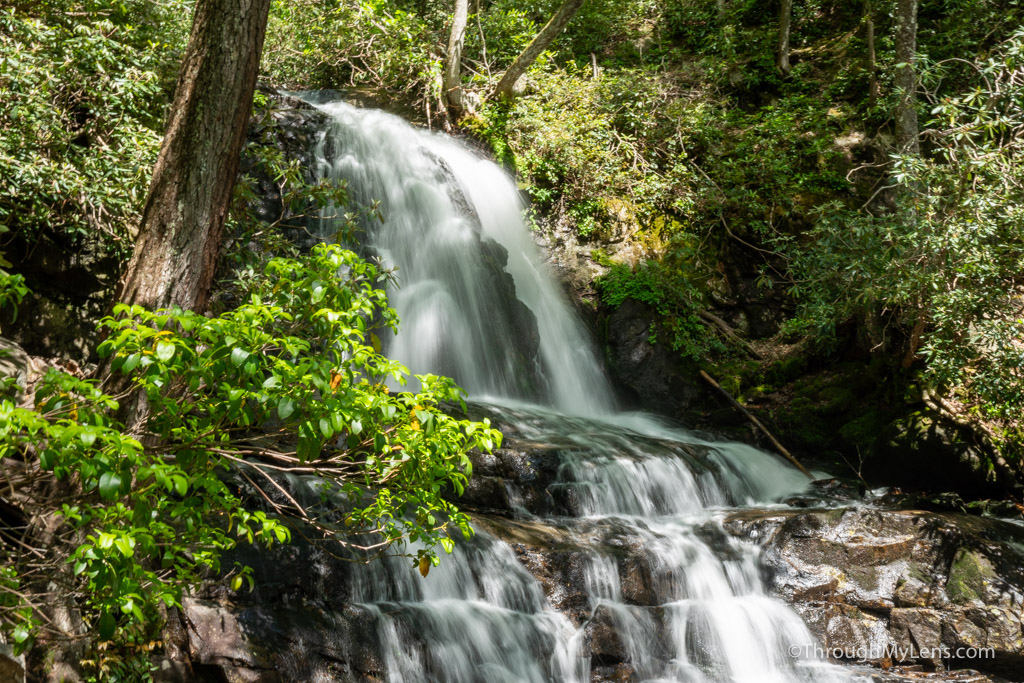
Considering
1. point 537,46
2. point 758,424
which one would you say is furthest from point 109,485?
point 537,46

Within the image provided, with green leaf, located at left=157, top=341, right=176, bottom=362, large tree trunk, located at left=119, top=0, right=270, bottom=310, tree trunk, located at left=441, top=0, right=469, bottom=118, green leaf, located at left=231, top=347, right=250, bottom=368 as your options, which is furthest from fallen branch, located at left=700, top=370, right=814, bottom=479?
green leaf, located at left=157, top=341, right=176, bottom=362

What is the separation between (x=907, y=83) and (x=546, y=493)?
7474 mm

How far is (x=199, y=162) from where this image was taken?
13.9 feet

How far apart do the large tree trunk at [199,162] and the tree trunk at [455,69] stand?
10.1m

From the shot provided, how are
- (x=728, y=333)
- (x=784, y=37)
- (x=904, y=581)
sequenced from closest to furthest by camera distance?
1. (x=904, y=581)
2. (x=728, y=333)
3. (x=784, y=37)

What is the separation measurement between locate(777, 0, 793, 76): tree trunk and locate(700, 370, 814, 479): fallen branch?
8234 mm

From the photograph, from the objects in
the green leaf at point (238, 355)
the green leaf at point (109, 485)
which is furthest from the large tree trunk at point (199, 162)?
the green leaf at point (109, 485)

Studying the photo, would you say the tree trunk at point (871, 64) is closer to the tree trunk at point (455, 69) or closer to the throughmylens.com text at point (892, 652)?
the tree trunk at point (455, 69)

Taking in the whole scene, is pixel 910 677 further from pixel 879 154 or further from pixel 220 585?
pixel 879 154

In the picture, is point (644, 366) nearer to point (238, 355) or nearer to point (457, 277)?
point (457, 277)

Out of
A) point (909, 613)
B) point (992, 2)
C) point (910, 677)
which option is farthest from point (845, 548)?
point (992, 2)

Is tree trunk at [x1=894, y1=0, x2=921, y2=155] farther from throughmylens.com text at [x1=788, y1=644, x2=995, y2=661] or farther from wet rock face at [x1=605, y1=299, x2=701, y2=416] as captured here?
throughmylens.com text at [x1=788, y1=644, x2=995, y2=661]

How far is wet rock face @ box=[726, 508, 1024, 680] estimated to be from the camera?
19.5 feet

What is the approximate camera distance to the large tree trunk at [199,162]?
13.3 feet
